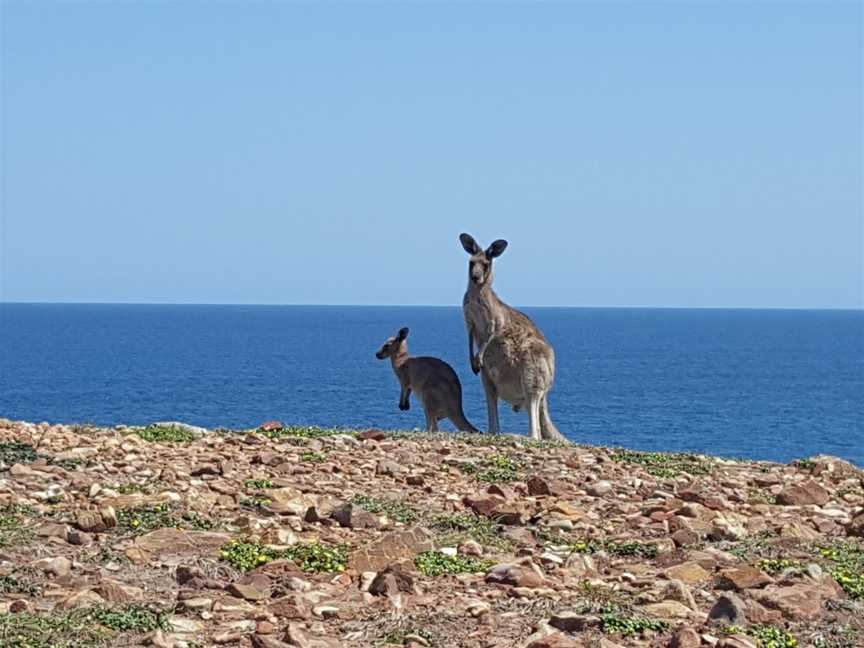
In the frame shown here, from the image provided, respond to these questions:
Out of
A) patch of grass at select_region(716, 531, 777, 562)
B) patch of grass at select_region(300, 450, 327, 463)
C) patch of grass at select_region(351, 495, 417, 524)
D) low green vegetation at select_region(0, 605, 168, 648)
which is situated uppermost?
patch of grass at select_region(300, 450, 327, 463)

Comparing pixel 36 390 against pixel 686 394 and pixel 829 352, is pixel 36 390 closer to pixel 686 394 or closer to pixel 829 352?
pixel 686 394

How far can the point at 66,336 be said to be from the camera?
167625 mm

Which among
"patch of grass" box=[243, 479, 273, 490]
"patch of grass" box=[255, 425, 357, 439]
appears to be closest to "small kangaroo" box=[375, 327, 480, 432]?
"patch of grass" box=[255, 425, 357, 439]

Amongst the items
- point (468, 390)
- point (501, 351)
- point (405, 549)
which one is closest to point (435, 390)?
point (501, 351)

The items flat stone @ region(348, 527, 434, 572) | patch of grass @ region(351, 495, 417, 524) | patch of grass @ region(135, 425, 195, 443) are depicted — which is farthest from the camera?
patch of grass @ region(135, 425, 195, 443)

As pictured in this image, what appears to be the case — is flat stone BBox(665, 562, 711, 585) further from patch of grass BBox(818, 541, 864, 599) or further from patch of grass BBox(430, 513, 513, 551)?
patch of grass BBox(430, 513, 513, 551)

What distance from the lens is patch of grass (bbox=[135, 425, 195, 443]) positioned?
43.0 feet

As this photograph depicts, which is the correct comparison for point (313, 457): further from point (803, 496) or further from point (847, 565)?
point (847, 565)

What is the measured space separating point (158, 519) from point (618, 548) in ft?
10.9

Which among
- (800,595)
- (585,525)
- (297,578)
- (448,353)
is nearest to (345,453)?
(585,525)

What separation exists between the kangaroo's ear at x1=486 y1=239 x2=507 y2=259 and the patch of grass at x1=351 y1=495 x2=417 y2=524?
687 cm

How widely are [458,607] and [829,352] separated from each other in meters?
149

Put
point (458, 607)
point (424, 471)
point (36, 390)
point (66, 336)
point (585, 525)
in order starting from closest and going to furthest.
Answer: point (458, 607)
point (585, 525)
point (424, 471)
point (36, 390)
point (66, 336)

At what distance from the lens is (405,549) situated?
29.4 feet
